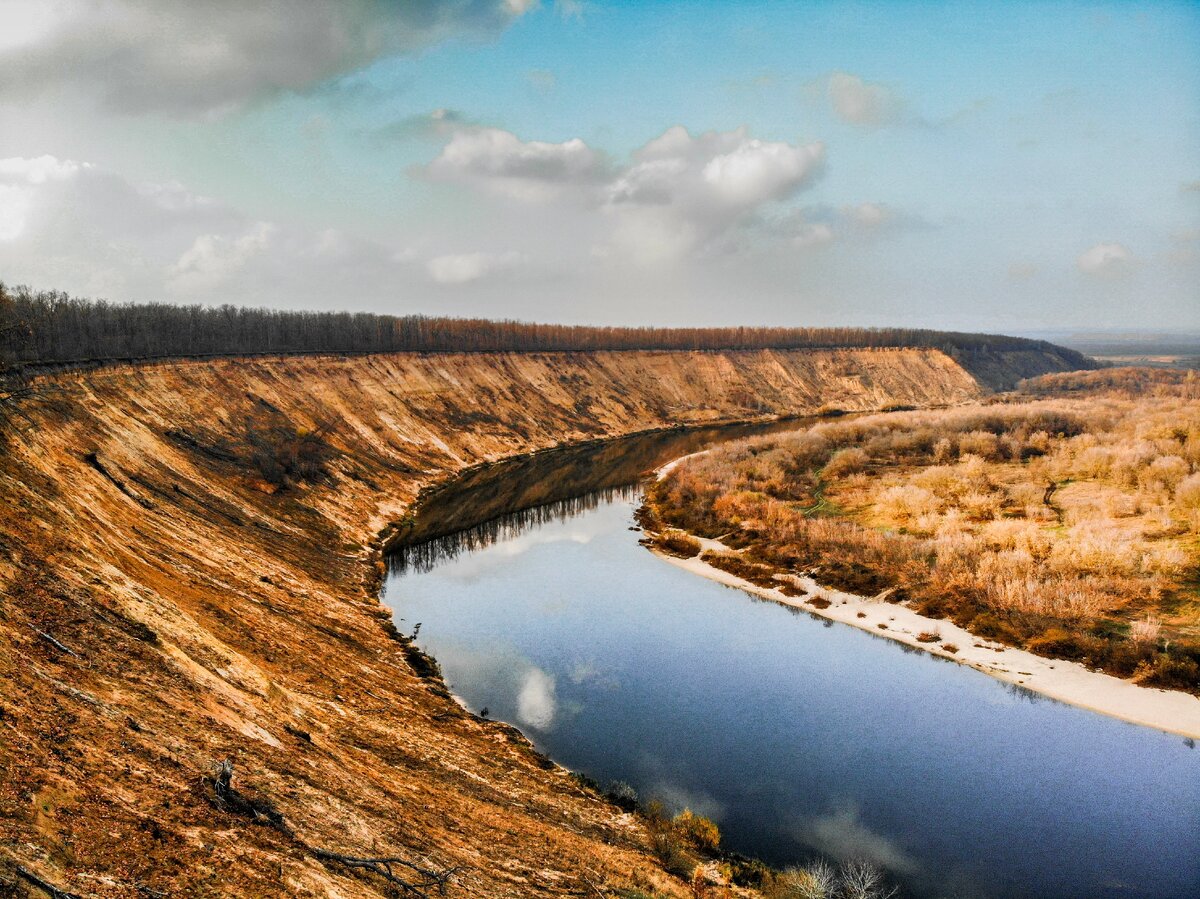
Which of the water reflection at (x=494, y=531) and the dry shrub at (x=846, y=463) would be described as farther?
the dry shrub at (x=846, y=463)

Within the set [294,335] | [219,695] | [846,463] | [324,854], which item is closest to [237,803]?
[324,854]

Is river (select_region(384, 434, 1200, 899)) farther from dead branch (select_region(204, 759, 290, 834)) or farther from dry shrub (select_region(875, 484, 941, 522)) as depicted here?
dry shrub (select_region(875, 484, 941, 522))

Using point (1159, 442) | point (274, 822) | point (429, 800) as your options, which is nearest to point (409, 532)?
point (429, 800)

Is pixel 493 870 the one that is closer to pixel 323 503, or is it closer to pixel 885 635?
pixel 885 635

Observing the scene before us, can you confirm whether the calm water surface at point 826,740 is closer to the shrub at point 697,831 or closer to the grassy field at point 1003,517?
the shrub at point 697,831

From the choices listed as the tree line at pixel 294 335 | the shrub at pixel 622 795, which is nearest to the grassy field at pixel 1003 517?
the shrub at pixel 622 795
